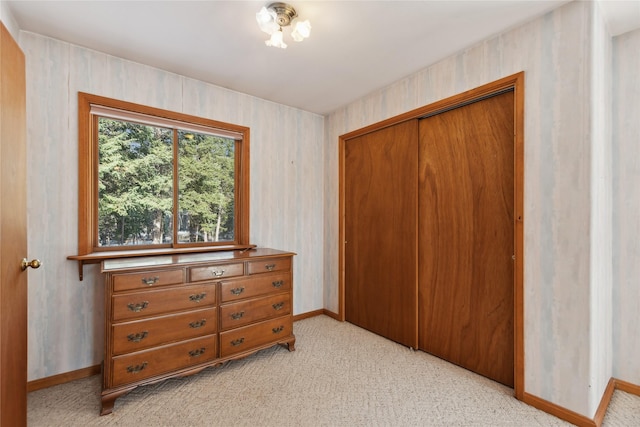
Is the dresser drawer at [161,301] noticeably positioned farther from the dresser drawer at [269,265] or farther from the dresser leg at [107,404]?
the dresser leg at [107,404]

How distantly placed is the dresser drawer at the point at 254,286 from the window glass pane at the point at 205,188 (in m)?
0.78

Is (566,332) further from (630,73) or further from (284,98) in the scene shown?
(284,98)

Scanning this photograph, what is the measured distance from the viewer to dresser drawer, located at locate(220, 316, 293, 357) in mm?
2328

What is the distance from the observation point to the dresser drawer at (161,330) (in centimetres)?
192

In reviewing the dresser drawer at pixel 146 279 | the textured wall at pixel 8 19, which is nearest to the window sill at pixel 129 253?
the dresser drawer at pixel 146 279

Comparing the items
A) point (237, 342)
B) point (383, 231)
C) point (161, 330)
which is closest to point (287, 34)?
point (383, 231)

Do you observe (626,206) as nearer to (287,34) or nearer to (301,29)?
(301,29)

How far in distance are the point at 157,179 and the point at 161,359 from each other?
1514 millimetres

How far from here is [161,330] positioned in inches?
81.0

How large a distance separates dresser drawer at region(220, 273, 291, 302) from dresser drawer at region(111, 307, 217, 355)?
0.17 m

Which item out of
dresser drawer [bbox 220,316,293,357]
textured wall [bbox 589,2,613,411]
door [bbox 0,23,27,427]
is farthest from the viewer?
dresser drawer [bbox 220,316,293,357]

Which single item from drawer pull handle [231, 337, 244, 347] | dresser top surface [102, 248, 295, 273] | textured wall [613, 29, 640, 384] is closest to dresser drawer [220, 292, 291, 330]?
drawer pull handle [231, 337, 244, 347]

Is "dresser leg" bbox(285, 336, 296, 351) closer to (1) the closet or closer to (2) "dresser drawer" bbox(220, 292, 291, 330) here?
(2) "dresser drawer" bbox(220, 292, 291, 330)

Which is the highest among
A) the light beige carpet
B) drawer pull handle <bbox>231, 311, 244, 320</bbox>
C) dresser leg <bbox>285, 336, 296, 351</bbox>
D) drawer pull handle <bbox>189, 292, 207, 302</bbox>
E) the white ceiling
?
the white ceiling
